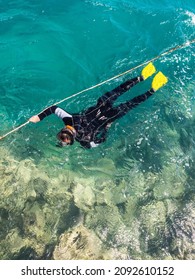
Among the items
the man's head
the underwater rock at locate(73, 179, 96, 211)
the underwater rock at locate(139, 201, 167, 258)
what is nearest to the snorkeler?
the man's head

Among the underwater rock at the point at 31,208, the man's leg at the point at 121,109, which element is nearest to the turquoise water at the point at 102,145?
the underwater rock at the point at 31,208

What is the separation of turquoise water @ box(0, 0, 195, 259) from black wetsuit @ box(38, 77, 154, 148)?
49.9 inches

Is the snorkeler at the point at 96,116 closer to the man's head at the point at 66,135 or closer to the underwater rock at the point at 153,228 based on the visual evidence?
the man's head at the point at 66,135

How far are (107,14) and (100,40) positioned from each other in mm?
1545

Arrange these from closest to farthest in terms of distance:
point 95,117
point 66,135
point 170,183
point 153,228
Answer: point 66,135 < point 95,117 < point 153,228 < point 170,183

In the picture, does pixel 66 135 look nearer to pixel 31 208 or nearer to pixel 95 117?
pixel 95 117

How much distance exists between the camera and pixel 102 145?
33.6 ft

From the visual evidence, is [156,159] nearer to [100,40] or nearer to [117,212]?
[117,212]

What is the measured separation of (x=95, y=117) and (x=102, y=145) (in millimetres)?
1644

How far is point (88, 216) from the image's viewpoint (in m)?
9.10

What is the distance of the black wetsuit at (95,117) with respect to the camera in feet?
26.5

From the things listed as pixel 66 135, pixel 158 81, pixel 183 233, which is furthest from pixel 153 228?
pixel 158 81

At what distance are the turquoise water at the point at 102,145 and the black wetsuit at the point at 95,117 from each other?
1266 millimetres

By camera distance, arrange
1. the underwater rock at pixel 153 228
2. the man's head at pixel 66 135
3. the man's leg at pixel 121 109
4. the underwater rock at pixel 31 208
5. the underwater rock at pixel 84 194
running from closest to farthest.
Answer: the man's head at pixel 66 135
the underwater rock at pixel 31 208
the underwater rock at pixel 153 228
the man's leg at pixel 121 109
the underwater rock at pixel 84 194
